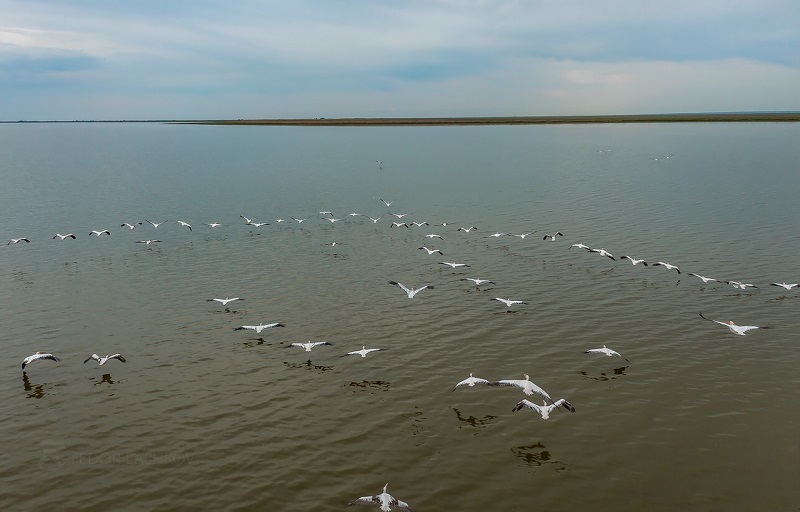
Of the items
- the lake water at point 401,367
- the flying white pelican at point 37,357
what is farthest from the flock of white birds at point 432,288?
the lake water at point 401,367

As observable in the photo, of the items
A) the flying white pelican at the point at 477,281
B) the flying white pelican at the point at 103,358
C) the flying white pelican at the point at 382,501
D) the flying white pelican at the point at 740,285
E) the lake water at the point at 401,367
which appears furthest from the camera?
the flying white pelican at the point at 477,281

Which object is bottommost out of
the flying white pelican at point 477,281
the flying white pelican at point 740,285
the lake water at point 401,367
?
the lake water at point 401,367

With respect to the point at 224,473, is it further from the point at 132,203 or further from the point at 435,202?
the point at 132,203

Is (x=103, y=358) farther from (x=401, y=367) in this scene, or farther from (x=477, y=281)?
(x=477, y=281)

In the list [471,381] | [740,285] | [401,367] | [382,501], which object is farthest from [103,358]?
[740,285]

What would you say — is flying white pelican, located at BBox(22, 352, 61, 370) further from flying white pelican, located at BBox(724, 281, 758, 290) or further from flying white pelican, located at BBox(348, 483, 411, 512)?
flying white pelican, located at BBox(724, 281, 758, 290)

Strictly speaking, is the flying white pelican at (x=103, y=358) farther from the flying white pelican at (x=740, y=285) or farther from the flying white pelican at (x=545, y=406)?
the flying white pelican at (x=740, y=285)

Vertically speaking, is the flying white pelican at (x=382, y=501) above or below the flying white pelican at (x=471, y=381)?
below

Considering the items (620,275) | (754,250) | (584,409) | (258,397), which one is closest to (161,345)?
(258,397)
